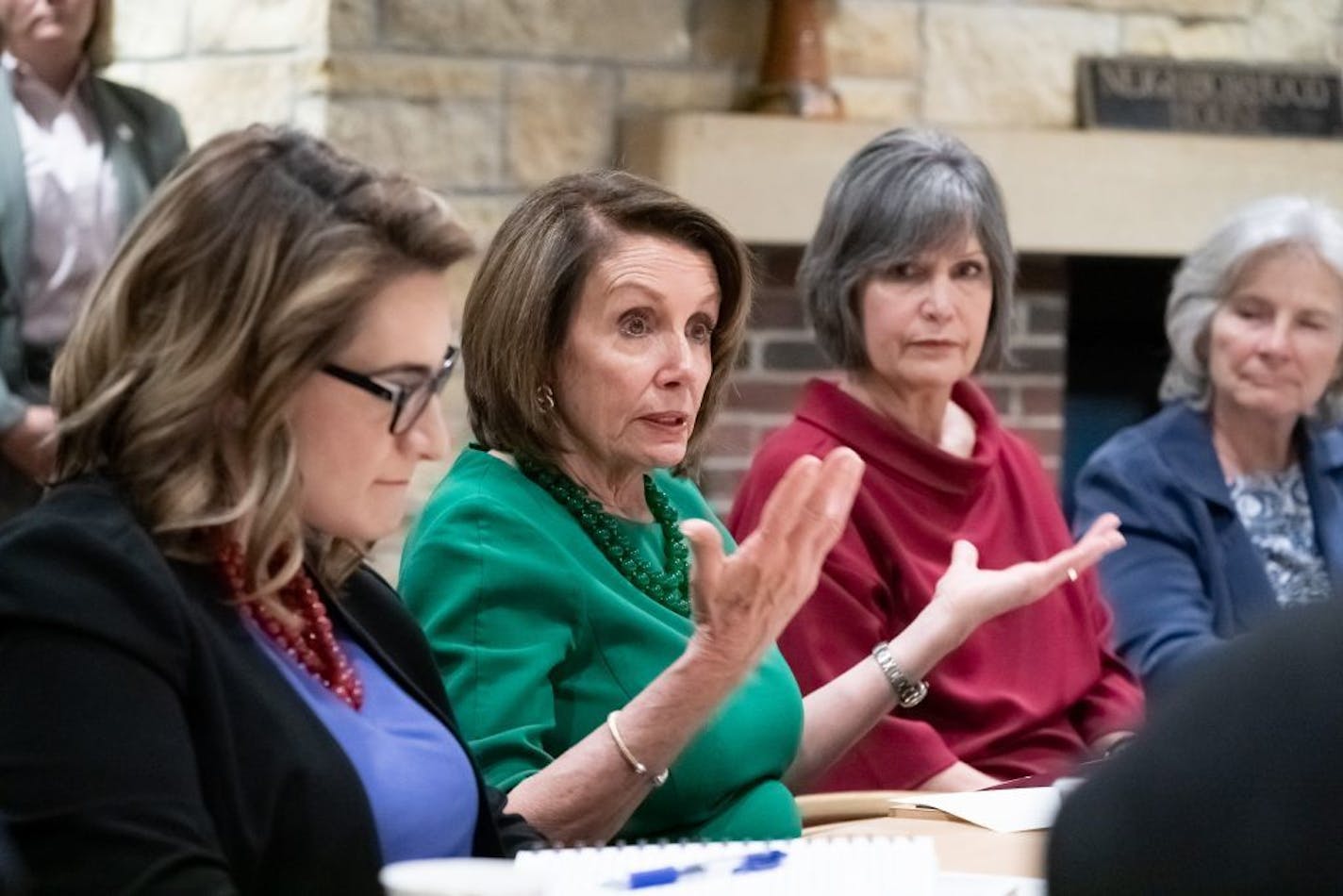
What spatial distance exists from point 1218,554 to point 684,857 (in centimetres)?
158

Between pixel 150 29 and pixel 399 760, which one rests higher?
pixel 150 29

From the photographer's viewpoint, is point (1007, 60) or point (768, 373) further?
A: point (1007, 60)

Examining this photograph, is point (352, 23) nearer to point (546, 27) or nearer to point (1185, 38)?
point (546, 27)

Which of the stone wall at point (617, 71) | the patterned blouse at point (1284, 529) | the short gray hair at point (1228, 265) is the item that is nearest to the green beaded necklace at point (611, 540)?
the patterned blouse at point (1284, 529)

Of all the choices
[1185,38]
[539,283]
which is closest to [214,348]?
[539,283]

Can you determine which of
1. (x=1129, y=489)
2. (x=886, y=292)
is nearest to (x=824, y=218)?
(x=886, y=292)

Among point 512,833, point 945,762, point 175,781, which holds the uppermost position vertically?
point 175,781

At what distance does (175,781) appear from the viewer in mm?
1370

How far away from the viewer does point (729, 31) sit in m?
3.85

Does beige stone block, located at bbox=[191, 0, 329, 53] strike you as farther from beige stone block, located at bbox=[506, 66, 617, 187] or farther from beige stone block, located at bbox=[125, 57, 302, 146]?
beige stone block, located at bbox=[506, 66, 617, 187]

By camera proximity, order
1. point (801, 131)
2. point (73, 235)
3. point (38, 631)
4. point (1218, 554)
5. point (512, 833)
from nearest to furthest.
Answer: point (38, 631) → point (512, 833) → point (1218, 554) → point (73, 235) → point (801, 131)

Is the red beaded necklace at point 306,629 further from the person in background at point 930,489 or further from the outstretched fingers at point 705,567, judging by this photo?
the person in background at point 930,489

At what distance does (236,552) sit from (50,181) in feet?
7.09

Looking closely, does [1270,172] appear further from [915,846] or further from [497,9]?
[915,846]
